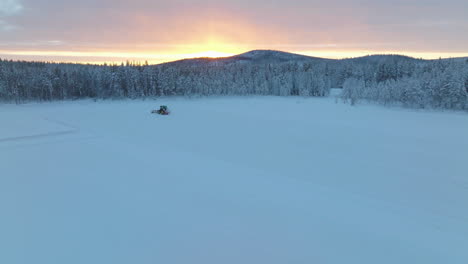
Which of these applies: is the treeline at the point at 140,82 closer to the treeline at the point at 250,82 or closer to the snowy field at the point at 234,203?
the treeline at the point at 250,82

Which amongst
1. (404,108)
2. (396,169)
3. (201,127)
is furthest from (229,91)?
(396,169)

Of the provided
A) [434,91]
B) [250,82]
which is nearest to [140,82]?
[250,82]

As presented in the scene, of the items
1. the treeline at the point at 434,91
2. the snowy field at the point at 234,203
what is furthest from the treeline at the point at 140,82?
the snowy field at the point at 234,203

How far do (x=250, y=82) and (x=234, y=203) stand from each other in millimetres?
63078

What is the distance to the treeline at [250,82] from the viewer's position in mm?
38719

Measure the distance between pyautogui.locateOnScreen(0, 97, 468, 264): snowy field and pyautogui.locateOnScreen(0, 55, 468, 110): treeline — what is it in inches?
1061

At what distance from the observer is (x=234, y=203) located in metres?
8.36

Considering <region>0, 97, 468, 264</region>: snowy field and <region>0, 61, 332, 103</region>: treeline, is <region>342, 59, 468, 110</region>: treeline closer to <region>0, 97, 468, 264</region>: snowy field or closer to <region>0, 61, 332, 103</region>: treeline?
<region>0, 61, 332, 103</region>: treeline

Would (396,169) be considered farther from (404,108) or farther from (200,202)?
(404,108)

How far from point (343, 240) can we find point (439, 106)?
134ft

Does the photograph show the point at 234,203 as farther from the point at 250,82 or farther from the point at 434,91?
the point at 250,82

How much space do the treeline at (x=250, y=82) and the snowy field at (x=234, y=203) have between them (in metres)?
27.0

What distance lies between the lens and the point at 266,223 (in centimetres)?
720

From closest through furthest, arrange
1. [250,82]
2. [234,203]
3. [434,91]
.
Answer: [234,203] < [434,91] < [250,82]
